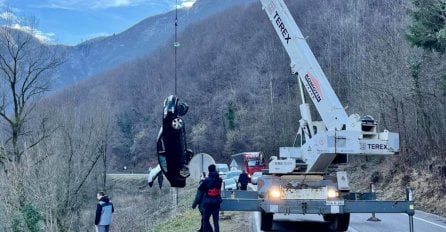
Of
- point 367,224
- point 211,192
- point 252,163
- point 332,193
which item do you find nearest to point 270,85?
point 252,163

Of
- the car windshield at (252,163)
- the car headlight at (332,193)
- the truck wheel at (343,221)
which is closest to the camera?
the car headlight at (332,193)

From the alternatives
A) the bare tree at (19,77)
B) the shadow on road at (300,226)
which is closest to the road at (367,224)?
the shadow on road at (300,226)

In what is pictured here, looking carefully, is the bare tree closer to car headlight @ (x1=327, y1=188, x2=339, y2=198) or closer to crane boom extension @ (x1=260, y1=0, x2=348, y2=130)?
crane boom extension @ (x1=260, y1=0, x2=348, y2=130)

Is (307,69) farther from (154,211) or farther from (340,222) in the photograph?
(154,211)

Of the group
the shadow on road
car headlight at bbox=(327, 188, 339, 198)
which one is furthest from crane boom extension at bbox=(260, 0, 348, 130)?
the shadow on road

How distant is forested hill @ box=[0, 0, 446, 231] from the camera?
27.2 metres

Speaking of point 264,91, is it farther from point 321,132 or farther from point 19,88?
point 321,132

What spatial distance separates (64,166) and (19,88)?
8450mm

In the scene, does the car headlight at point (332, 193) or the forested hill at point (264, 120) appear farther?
the forested hill at point (264, 120)

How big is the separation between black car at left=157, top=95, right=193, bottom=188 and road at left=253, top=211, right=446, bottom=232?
28.3ft

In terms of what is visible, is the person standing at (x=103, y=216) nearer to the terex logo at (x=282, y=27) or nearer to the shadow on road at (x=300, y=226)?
the shadow on road at (x=300, y=226)

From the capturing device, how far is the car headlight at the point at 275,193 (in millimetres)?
13883

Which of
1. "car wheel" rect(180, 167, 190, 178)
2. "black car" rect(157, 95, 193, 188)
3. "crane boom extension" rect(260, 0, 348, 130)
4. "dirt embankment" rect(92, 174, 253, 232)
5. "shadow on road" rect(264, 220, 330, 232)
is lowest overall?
"dirt embankment" rect(92, 174, 253, 232)

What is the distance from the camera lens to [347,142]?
44.3 feet
